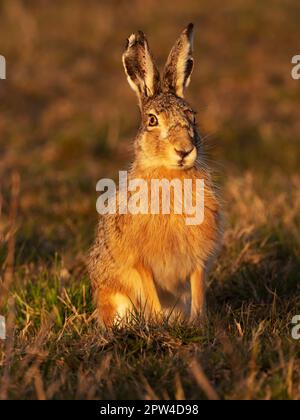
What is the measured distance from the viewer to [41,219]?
902 cm

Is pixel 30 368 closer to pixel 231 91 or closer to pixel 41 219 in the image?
pixel 41 219

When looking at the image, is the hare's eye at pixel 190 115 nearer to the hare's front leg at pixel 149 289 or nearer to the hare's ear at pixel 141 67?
the hare's ear at pixel 141 67

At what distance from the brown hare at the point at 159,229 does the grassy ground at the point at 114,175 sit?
0.97ft

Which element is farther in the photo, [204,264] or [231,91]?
[231,91]

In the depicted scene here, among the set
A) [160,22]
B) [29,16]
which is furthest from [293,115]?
[29,16]

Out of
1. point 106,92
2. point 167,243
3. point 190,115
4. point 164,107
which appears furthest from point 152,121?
point 106,92

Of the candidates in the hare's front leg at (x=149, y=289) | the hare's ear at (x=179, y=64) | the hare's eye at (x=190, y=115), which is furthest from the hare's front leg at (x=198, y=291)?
the hare's ear at (x=179, y=64)

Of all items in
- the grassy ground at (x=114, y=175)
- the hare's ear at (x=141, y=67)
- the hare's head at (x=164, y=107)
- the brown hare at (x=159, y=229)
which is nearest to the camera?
the grassy ground at (x=114, y=175)

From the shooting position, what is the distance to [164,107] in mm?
5855

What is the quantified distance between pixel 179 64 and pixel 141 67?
0.92ft

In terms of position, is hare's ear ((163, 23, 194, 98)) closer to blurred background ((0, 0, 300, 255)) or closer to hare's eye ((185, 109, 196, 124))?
hare's eye ((185, 109, 196, 124))

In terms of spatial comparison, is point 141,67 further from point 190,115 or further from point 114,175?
point 114,175

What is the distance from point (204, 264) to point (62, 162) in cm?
577

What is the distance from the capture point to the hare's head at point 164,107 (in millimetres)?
5641
